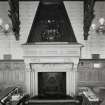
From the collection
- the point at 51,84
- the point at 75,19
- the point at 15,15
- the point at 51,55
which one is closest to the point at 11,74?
the point at 51,84

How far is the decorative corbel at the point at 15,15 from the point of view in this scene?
6.12 meters

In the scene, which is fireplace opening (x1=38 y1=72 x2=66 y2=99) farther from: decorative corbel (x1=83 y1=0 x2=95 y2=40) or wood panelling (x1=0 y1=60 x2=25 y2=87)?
decorative corbel (x1=83 y1=0 x2=95 y2=40)

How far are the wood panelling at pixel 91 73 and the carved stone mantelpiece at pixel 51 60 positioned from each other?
0.87 feet

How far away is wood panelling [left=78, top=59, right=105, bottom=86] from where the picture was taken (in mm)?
7082

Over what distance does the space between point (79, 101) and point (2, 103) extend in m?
2.81

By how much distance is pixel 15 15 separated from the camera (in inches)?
250

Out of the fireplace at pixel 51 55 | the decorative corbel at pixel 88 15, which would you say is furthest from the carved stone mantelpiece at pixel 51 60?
Result: the decorative corbel at pixel 88 15

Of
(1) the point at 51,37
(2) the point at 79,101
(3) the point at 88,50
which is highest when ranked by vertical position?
(1) the point at 51,37

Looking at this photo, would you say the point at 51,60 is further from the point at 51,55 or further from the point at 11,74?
the point at 11,74

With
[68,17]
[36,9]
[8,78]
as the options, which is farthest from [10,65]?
[68,17]

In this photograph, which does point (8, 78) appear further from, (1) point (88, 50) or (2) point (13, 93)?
(1) point (88, 50)

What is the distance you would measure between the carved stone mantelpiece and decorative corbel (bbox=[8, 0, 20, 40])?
2.12 feet

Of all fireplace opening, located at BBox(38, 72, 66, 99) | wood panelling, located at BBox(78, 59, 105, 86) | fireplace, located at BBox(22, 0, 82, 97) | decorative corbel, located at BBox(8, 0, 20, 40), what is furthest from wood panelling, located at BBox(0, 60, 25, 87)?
wood panelling, located at BBox(78, 59, 105, 86)

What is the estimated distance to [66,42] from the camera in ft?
22.7
